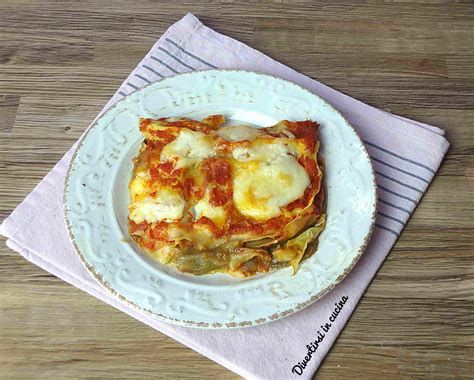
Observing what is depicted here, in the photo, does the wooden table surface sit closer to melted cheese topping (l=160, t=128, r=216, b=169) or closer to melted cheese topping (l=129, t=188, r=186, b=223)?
melted cheese topping (l=129, t=188, r=186, b=223)

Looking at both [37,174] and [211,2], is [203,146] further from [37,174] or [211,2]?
[211,2]

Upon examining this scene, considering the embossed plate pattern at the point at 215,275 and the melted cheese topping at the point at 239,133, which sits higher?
the melted cheese topping at the point at 239,133

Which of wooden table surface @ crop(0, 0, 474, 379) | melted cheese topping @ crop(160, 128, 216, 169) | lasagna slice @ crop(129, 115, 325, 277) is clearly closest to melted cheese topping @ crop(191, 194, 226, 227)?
lasagna slice @ crop(129, 115, 325, 277)

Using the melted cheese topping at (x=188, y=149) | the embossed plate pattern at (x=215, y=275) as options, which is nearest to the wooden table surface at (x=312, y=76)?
the embossed plate pattern at (x=215, y=275)

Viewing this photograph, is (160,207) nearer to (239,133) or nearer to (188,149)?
(188,149)

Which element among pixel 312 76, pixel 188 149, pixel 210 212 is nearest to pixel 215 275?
pixel 210 212

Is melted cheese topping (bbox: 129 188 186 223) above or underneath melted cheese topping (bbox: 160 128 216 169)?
underneath

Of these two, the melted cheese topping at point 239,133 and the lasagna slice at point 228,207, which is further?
the melted cheese topping at point 239,133

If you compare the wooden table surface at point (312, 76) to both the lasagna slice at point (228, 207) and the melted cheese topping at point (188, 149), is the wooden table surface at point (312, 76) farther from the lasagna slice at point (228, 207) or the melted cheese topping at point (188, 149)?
the melted cheese topping at point (188, 149)
